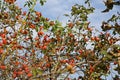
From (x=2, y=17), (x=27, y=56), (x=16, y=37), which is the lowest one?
(x=27, y=56)

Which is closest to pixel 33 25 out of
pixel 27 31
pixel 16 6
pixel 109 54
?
pixel 27 31

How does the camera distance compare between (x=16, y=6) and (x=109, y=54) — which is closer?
(x=109, y=54)

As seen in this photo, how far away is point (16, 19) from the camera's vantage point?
16.0m

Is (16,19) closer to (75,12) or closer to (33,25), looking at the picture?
(33,25)

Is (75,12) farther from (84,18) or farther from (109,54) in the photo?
(109,54)

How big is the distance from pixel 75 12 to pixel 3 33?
3.77m

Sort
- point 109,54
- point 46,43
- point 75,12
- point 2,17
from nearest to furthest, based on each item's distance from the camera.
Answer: point 109,54 < point 46,43 < point 75,12 < point 2,17

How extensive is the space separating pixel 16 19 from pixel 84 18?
347 centimetres

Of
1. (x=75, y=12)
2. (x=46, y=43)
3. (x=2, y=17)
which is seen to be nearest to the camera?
(x=46, y=43)

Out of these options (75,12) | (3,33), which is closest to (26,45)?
(3,33)

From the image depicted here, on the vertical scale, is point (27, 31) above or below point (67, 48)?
above

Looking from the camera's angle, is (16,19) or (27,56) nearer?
(27,56)

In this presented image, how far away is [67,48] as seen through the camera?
567 inches

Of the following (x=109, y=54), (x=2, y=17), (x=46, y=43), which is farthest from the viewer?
(x=2, y=17)
